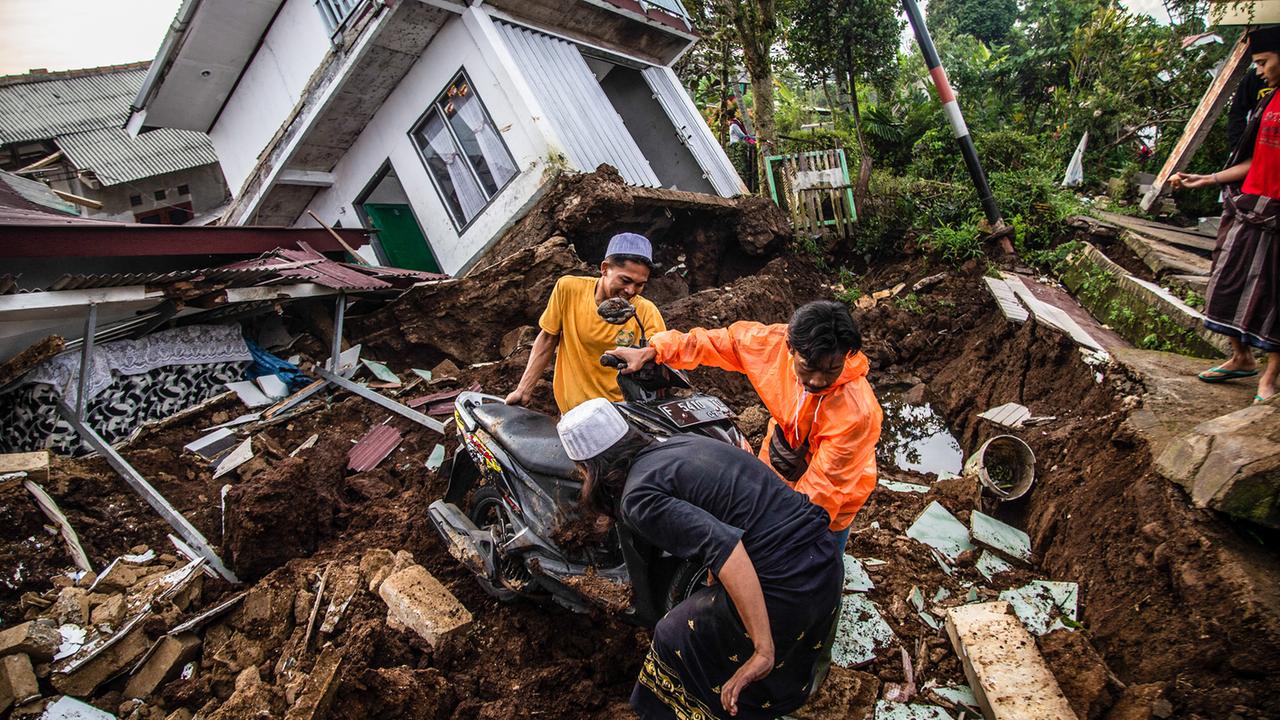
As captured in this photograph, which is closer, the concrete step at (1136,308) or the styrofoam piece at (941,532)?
the styrofoam piece at (941,532)

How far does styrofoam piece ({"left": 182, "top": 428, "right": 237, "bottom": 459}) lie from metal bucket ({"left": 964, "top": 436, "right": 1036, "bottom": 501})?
255 inches

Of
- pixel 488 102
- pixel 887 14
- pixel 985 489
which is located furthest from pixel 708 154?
pixel 985 489

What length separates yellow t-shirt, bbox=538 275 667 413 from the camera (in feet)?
12.3

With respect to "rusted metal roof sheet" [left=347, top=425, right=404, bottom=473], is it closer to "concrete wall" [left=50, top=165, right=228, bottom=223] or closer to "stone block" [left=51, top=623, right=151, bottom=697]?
"stone block" [left=51, top=623, right=151, bottom=697]

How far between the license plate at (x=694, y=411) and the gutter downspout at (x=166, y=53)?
1015 centimetres

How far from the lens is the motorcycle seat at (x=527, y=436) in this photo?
2.81 meters

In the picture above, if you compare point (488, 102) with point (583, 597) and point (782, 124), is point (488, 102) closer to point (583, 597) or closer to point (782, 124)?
point (583, 597)

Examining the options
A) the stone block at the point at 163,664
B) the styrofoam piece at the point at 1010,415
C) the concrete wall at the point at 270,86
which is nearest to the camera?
the stone block at the point at 163,664

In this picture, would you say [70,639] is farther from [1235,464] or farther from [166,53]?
[166,53]

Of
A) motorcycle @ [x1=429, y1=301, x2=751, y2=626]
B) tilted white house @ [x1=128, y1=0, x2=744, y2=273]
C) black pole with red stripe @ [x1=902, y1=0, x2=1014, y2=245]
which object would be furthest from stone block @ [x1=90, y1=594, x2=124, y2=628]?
black pole with red stripe @ [x1=902, y1=0, x2=1014, y2=245]

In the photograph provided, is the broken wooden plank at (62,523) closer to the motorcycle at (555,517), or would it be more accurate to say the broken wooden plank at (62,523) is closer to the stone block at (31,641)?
the stone block at (31,641)

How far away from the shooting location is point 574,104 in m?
9.23

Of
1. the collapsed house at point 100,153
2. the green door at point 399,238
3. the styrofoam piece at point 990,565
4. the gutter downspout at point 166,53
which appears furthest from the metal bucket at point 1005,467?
the collapsed house at point 100,153

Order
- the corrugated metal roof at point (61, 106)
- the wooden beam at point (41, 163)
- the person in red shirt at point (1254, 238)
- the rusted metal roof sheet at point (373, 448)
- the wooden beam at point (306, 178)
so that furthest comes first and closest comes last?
the corrugated metal roof at point (61, 106), the wooden beam at point (41, 163), the wooden beam at point (306, 178), the rusted metal roof sheet at point (373, 448), the person in red shirt at point (1254, 238)
